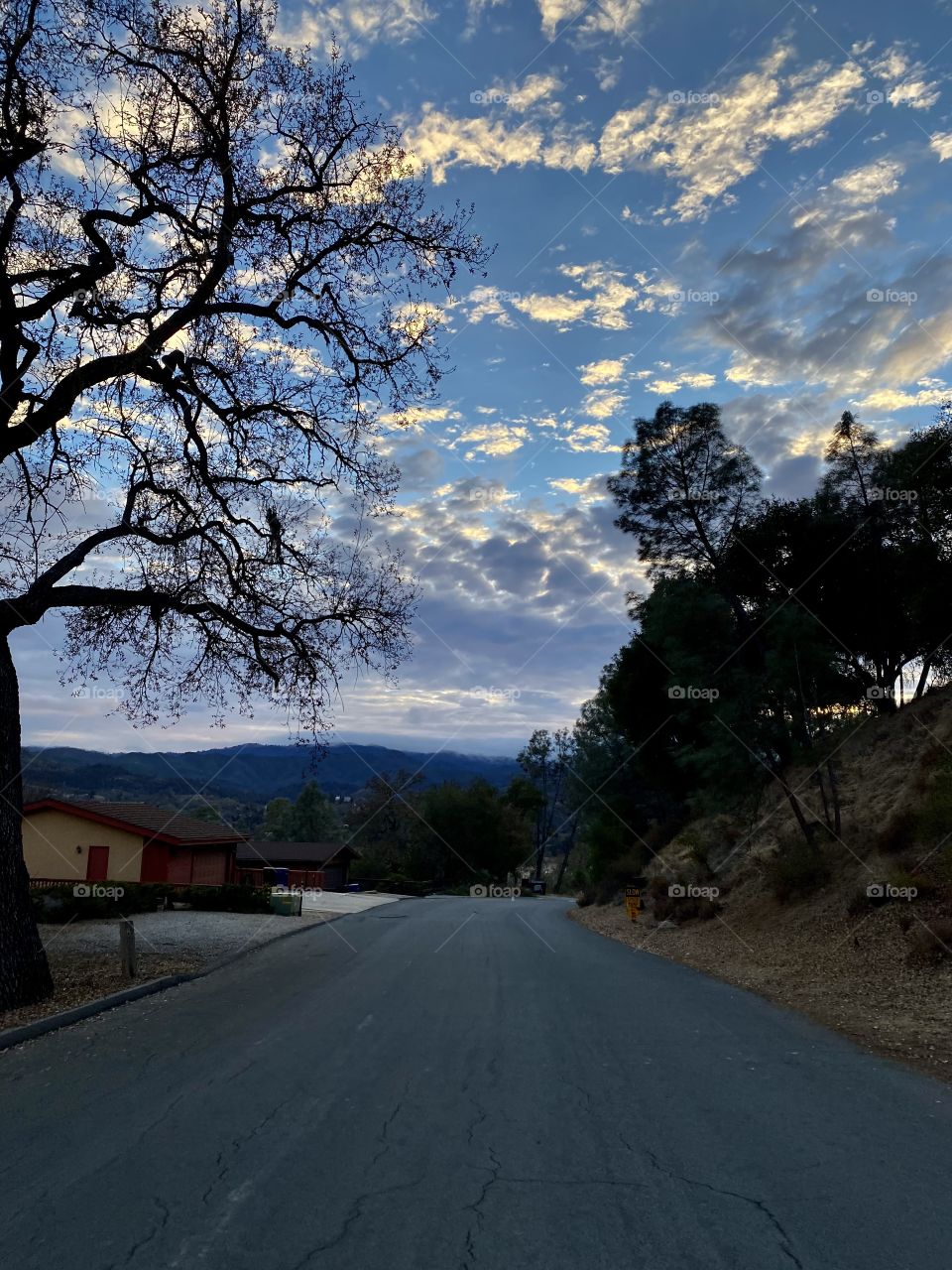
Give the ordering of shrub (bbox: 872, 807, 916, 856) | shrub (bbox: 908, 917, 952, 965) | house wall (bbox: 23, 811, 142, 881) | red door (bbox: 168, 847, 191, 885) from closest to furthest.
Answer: shrub (bbox: 908, 917, 952, 965) < shrub (bbox: 872, 807, 916, 856) < house wall (bbox: 23, 811, 142, 881) < red door (bbox: 168, 847, 191, 885)

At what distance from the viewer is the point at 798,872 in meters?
16.7

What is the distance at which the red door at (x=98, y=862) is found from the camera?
33719mm

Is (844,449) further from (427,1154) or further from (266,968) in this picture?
(427,1154)

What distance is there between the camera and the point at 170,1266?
11.7 feet

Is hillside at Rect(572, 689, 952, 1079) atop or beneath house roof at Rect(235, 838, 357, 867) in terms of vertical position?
atop

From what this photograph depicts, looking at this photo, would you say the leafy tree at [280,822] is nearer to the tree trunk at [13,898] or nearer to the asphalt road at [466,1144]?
the tree trunk at [13,898]

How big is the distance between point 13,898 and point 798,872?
14193mm

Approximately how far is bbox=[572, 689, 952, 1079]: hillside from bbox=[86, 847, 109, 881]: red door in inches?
815

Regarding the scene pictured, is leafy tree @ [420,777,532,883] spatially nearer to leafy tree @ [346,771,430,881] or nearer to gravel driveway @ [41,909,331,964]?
leafy tree @ [346,771,430,881]

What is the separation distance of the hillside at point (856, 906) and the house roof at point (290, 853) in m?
35.0

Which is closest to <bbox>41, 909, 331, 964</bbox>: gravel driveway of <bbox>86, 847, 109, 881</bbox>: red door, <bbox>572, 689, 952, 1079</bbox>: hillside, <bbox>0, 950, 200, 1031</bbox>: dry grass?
<bbox>0, 950, 200, 1031</bbox>: dry grass

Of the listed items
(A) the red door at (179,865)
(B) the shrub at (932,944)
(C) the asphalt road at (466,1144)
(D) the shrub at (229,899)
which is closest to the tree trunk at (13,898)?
(C) the asphalt road at (466,1144)

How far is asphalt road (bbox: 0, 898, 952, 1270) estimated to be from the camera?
3.77 m

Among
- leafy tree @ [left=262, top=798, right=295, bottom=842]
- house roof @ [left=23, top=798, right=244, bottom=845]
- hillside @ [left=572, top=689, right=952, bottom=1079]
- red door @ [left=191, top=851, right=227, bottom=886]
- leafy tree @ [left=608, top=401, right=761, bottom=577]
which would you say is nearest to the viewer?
hillside @ [left=572, top=689, right=952, bottom=1079]
